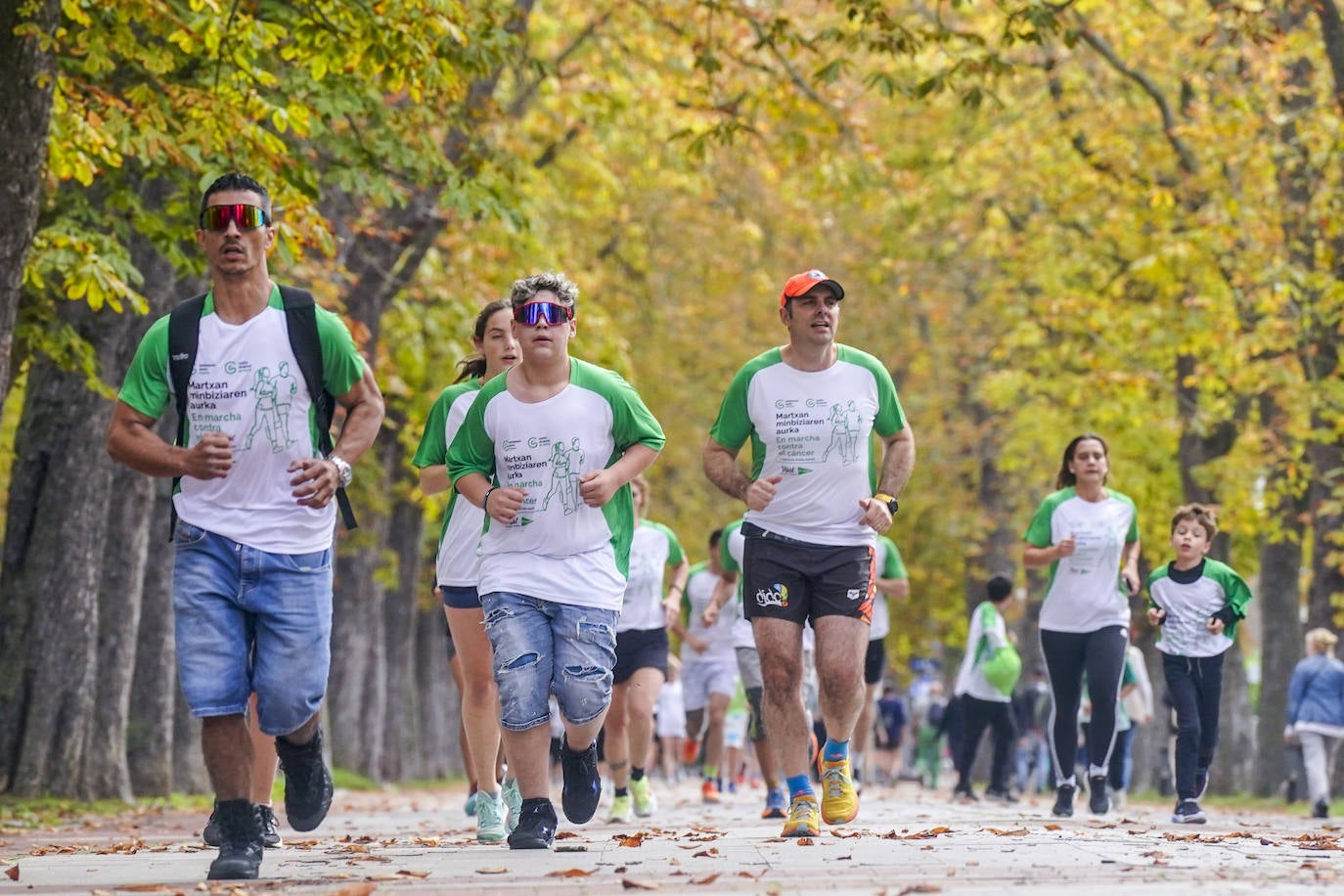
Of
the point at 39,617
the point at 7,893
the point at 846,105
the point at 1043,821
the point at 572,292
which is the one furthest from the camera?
the point at 846,105

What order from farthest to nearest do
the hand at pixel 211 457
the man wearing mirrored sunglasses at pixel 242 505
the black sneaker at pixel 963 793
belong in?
1. the black sneaker at pixel 963 793
2. the man wearing mirrored sunglasses at pixel 242 505
3. the hand at pixel 211 457

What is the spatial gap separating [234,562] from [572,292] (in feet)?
7.01

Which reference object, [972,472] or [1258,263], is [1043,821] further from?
[972,472]

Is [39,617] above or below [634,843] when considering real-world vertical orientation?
above

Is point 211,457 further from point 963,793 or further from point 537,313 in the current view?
point 963,793

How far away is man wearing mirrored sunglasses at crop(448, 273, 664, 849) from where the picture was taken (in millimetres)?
8695

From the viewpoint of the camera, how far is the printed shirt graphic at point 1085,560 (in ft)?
45.3

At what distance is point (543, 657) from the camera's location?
8.73 m

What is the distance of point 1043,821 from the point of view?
1274 centimetres

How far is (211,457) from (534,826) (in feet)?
7.67

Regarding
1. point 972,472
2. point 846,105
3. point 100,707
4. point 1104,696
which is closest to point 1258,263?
point 846,105

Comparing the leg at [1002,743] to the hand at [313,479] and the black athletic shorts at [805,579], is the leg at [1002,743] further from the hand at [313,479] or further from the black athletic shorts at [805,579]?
the hand at [313,479]

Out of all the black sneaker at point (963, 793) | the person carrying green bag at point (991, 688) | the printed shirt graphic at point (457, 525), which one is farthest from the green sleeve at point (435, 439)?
the black sneaker at point (963, 793)

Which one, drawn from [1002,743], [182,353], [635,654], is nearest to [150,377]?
[182,353]
